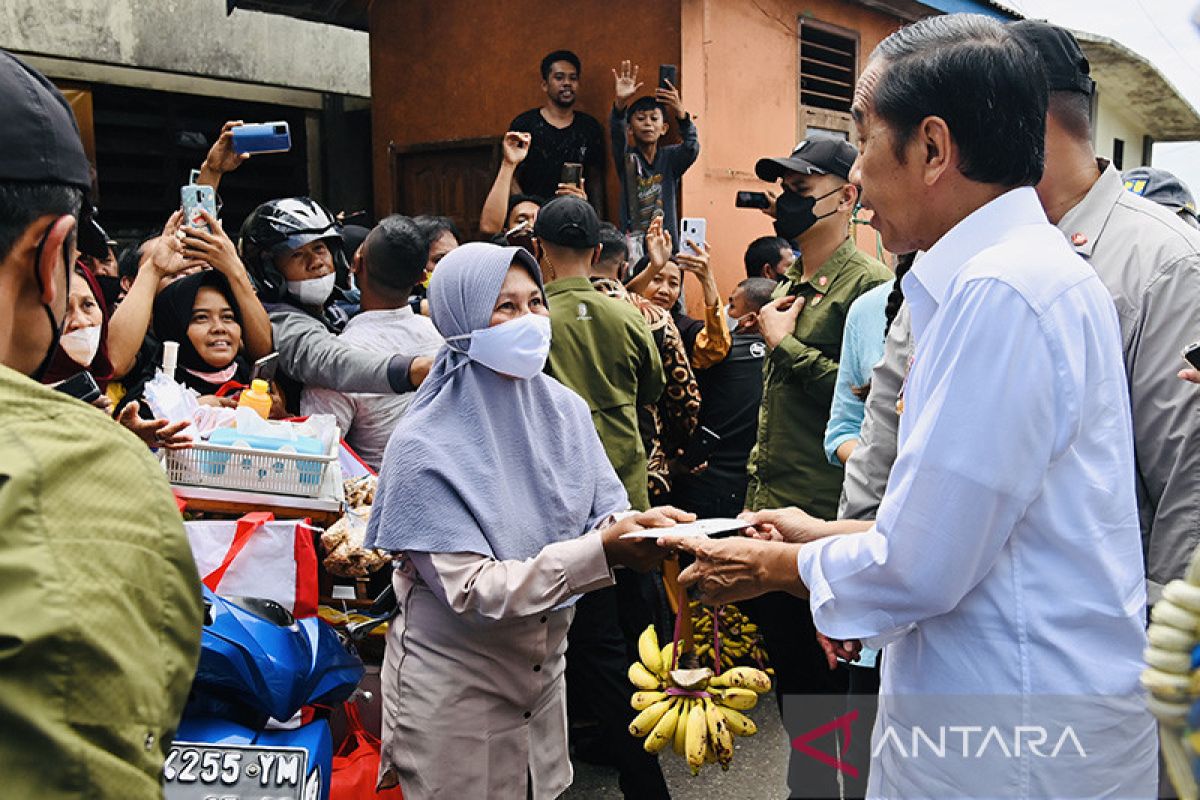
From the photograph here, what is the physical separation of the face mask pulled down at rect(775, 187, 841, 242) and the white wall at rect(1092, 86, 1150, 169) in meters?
13.8

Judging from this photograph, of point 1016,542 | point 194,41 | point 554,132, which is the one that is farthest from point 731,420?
point 194,41

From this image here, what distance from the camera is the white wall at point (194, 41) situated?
8133mm

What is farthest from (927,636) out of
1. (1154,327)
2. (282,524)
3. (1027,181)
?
(282,524)

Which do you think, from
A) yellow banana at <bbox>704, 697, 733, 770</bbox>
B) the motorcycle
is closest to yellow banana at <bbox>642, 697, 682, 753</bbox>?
yellow banana at <bbox>704, 697, 733, 770</bbox>

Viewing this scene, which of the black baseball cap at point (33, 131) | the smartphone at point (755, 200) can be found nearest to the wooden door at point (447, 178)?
the smartphone at point (755, 200)

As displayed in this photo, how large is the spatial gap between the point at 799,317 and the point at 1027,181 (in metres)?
2.39

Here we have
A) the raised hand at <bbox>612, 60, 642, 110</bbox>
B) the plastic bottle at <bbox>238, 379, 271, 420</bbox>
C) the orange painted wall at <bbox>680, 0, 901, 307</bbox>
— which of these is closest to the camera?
the plastic bottle at <bbox>238, 379, 271, 420</bbox>

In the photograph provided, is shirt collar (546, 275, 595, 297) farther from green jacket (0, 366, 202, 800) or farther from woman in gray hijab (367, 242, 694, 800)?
green jacket (0, 366, 202, 800)

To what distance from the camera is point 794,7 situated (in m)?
8.99

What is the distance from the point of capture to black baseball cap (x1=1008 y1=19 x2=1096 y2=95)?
8.10ft

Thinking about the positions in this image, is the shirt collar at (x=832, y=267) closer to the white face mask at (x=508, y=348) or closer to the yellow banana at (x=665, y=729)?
the white face mask at (x=508, y=348)

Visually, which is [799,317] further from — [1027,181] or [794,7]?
[794,7]

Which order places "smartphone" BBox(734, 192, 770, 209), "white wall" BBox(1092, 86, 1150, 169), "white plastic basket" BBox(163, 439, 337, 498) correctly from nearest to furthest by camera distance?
"white plastic basket" BBox(163, 439, 337, 498) → "smartphone" BBox(734, 192, 770, 209) → "white wall" BBox(1092, 86, 1150, 169)

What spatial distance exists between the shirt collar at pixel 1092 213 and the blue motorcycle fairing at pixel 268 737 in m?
2.41
